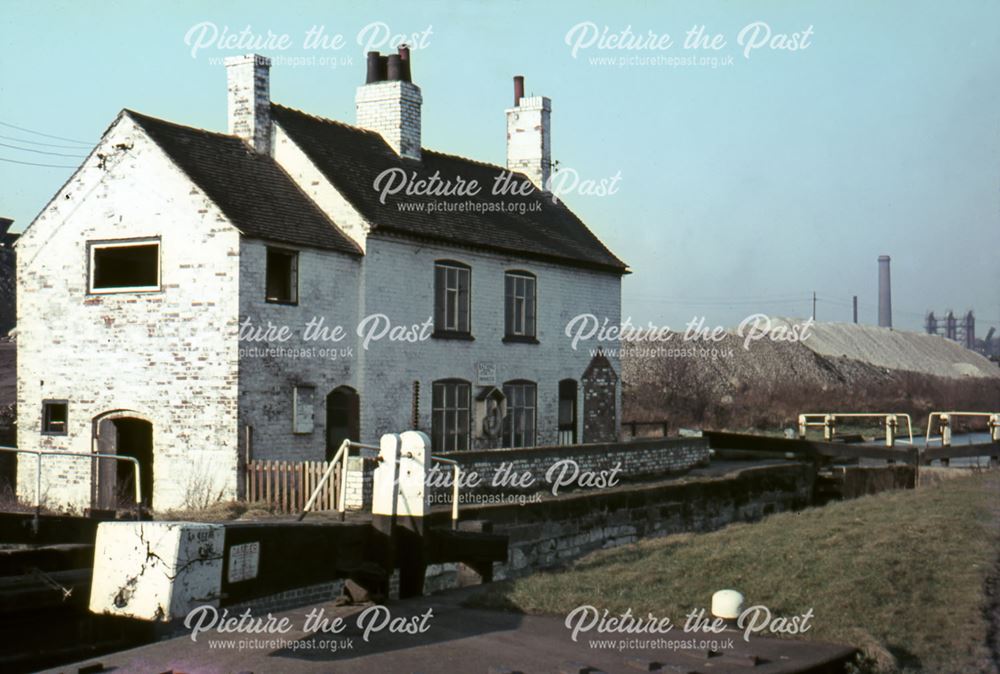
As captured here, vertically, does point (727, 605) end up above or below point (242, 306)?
below

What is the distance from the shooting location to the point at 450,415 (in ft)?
76.7

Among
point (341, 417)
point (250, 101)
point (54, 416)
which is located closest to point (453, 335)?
point (341, 417)

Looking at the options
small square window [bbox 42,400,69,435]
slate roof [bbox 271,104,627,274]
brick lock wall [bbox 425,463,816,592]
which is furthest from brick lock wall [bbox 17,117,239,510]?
brick lock wall [bbox 425,463,816,592]

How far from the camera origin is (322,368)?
66.9ft

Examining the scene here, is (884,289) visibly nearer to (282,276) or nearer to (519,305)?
(519,305)

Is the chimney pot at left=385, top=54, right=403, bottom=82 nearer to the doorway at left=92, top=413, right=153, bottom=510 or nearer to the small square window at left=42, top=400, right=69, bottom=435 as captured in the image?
the doorway at left=92, top=413, right=153, bottom=510

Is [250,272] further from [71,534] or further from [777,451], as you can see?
[777,451]

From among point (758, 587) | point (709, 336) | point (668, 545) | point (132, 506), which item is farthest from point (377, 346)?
point (709, 336)

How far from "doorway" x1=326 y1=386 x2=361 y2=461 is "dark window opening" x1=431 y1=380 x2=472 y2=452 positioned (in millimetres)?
2128

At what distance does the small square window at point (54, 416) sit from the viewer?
20.2 m

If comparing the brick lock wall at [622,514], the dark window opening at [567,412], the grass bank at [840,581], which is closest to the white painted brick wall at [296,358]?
the brick lock wall at [622,514]

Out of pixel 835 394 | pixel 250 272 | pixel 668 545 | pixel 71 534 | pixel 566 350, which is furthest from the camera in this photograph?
pixel 835 394

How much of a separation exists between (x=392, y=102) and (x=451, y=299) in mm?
5265

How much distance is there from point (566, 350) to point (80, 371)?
11.6m
